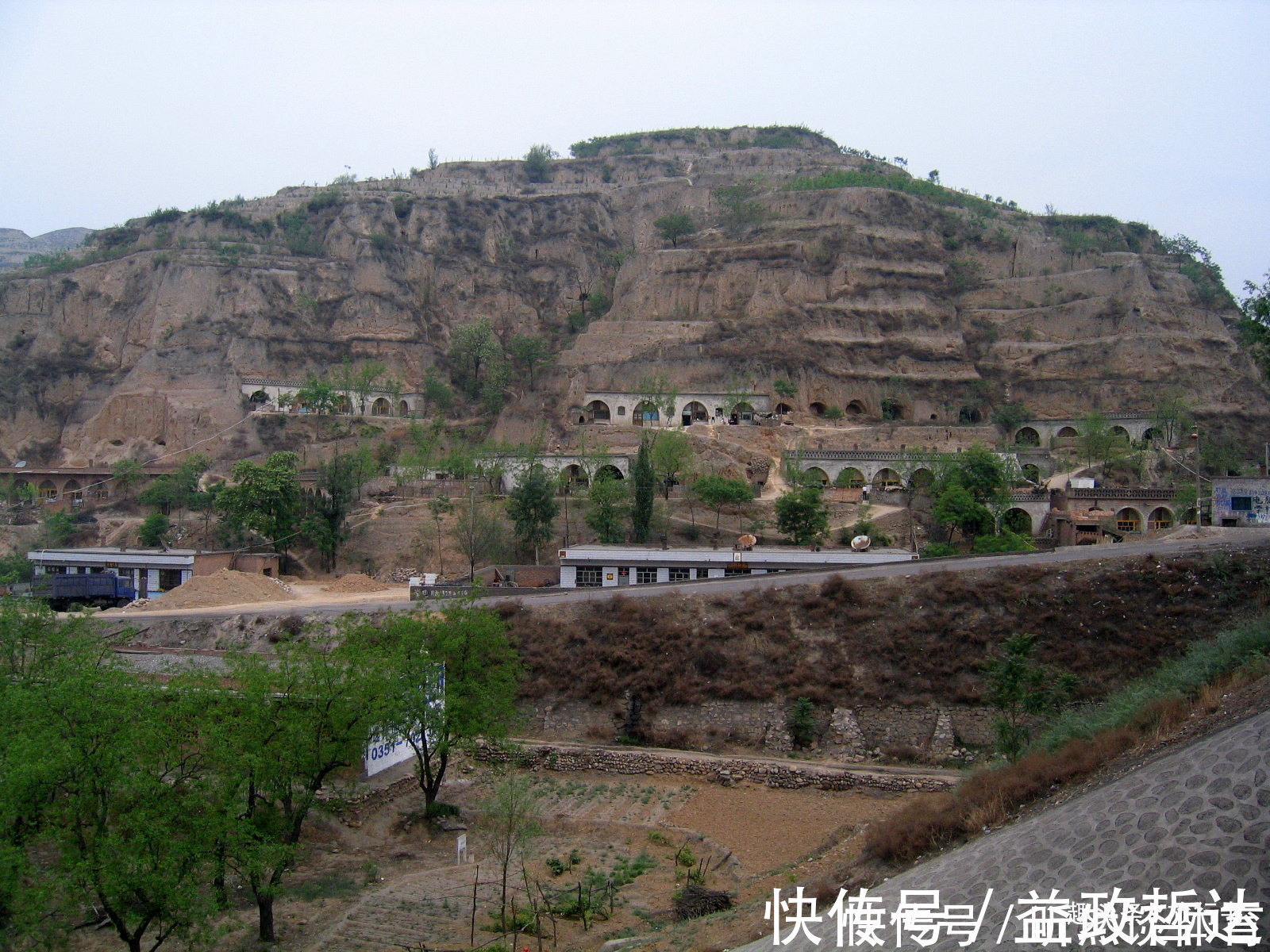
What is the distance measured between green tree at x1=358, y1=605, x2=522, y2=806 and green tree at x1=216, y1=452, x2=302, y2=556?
801 inches

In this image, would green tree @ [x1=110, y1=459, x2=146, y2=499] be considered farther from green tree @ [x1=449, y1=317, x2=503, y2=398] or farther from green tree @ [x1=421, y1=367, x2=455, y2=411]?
green tree @ [x1=449, y1=317, x2=503, y2=398]

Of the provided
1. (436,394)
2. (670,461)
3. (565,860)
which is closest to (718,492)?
(670,461)

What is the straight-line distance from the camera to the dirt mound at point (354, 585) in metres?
36.9

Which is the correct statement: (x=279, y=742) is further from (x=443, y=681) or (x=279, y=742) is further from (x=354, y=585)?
(x=354, y=585)

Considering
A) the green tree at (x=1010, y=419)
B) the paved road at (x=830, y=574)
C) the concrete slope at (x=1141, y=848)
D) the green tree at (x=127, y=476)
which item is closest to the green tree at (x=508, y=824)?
the concrete slope at (x=1141, y=848)

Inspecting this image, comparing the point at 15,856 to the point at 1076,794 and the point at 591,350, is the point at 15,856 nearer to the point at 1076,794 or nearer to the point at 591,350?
the point at 1076,794

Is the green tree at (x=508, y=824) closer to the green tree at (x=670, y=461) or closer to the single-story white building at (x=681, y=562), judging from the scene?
the single-story white building at (x=681, y=562)

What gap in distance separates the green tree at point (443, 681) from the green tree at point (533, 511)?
641 inches

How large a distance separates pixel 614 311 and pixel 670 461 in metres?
23.6

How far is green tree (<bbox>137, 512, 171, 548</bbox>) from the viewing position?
43719 mm

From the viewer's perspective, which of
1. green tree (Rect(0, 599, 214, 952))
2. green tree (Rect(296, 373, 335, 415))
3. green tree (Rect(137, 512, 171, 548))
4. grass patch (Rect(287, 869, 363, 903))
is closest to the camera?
green tree (Rect(0, 599, 214, 952))

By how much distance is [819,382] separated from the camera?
5581 centimetres

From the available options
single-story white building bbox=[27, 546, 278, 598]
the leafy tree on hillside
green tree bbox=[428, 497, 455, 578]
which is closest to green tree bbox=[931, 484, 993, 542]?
green tree bbox=[428, 497, 455, 578]

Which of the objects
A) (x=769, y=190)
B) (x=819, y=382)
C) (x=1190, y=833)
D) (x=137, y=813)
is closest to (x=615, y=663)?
(x=137, y=813)
